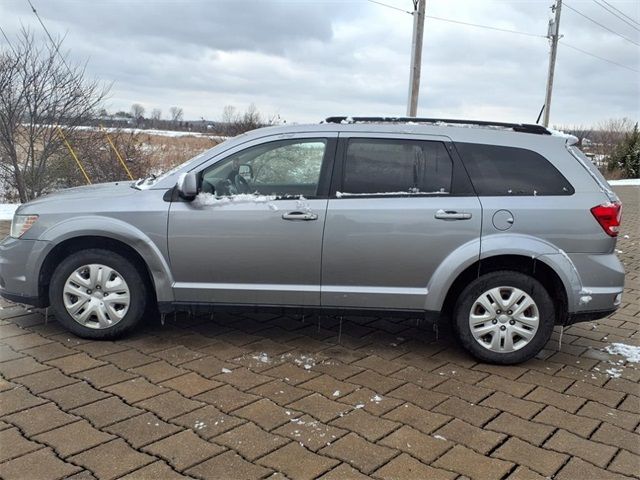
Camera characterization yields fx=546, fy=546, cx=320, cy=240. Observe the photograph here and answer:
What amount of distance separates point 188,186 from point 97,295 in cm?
112

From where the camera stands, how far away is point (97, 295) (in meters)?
4.21

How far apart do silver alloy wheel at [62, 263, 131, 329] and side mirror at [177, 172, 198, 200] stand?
32.2 inches

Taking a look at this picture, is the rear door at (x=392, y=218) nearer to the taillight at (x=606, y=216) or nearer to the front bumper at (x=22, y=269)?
the taillight at (x=606, y=216)

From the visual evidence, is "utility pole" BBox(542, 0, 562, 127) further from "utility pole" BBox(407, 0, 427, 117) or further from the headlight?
the headlight

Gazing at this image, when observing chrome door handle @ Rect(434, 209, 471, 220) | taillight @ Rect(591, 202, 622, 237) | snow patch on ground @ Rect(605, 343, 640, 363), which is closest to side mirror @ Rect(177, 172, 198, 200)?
chrome door handle @ Rect(434, 209, 471, 220)

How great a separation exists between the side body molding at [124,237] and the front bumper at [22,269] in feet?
0.28

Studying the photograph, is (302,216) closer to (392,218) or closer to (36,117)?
(392,218)

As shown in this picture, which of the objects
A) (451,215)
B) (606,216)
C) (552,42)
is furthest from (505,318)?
(552,42)

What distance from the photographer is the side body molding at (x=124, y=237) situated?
4.14 m

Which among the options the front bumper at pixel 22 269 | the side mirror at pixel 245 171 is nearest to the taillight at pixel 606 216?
the side mirror at pixel 245 171

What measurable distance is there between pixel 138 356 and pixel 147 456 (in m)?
1.38

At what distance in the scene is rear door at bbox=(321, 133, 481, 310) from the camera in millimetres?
4012

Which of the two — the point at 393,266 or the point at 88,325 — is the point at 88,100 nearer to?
the point at 88,325

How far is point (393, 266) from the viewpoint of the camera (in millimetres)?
4051
